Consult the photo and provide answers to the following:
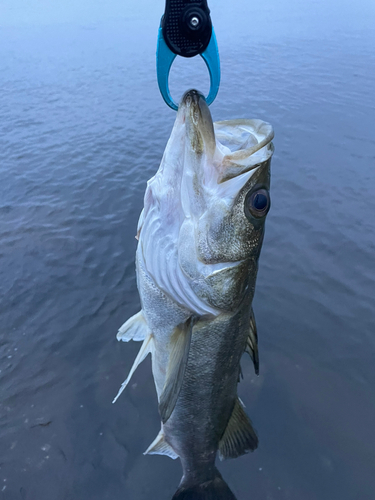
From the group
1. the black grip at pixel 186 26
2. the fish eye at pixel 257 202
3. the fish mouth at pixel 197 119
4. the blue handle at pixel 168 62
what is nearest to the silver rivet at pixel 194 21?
the black grip at pixel 186 26

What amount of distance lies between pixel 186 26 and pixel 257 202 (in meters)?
1.07

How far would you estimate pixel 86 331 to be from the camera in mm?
6133

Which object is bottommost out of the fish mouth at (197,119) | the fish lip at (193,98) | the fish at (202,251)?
the fish at (202,251)

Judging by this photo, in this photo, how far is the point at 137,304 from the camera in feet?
21.9

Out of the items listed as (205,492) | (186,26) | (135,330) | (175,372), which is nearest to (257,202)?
(186,26)

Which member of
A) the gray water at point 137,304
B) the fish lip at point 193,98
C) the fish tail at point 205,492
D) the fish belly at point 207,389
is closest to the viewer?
the fish lip at point 193,98

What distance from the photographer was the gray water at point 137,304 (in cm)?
451

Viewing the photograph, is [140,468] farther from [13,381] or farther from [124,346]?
[13,381]

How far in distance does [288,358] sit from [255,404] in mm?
1013

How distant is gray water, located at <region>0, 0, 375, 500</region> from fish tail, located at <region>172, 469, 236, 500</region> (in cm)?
106

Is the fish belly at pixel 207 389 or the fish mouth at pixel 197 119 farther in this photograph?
the fish belly at pixel 207 389

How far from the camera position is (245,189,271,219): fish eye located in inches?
84.4

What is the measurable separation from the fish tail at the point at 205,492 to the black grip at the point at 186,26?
3.92 m

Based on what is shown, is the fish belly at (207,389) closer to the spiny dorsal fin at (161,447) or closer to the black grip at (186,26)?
the spiny dorsal fin at (161,447)
